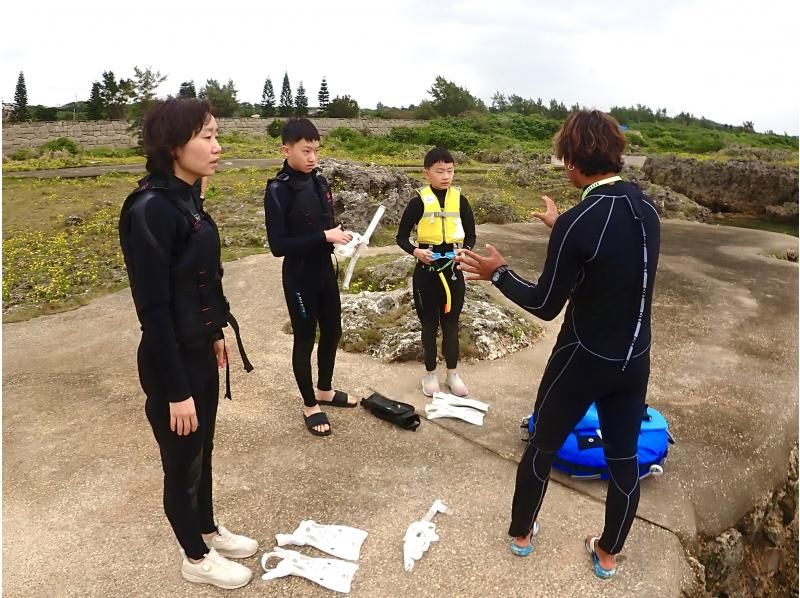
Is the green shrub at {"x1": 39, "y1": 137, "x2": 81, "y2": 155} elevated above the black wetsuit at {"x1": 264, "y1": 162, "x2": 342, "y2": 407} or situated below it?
above

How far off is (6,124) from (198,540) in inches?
1698

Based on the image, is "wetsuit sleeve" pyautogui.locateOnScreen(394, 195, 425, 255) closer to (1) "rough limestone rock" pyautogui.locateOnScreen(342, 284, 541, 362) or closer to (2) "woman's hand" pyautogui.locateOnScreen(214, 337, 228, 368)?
(1) "rough limestone rock" pyautogui.locateOnScreen(342, 284, 541, 362)

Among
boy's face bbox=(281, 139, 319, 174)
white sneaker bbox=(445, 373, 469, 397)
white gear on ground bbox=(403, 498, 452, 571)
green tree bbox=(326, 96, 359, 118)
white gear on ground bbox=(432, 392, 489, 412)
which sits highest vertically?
green tree bbox=(326, 96, 359, 118)

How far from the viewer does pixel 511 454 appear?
4184 millimetres

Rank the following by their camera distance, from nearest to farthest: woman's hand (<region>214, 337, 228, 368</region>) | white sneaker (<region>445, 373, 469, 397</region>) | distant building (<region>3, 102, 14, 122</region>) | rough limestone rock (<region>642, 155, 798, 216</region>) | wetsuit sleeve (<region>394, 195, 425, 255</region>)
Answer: woman's hand (<region>214, 337, 228, 368</region>), wetsuit sleeve (<region>394, 195, 425, 255</region>), white sneaker (<region>445, 373, 469, 397</region>), rough limestone rock (<region>642, 155, 798, 216</region>), distant building (<region>3, 102, 14, 122</region>)

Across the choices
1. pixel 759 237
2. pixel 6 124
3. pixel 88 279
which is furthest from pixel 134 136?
pixel 759 237

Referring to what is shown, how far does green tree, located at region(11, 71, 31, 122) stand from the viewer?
41706 mm

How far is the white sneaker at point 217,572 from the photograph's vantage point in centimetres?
288

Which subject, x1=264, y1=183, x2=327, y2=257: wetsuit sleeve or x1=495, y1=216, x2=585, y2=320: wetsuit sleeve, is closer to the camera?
x1=495, y1=216, x2=585, y2=320: wetsuit sleeve

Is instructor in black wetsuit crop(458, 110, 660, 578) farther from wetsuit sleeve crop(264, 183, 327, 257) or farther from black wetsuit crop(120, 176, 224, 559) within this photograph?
wetsuit sleeve crop(264, 183, 327, 257)

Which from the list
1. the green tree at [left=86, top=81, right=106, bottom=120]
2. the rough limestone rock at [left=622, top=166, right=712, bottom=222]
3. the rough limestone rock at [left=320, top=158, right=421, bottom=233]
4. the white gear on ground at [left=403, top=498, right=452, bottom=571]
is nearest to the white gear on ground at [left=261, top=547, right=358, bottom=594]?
the white gear on ground at [left=403, top=498, right=452, bottom=571]

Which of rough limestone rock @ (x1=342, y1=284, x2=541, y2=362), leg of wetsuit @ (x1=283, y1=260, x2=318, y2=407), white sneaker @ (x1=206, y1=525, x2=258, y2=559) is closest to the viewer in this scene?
white sneaker @ (x1=206, y1=525, x2=258, y2=559)

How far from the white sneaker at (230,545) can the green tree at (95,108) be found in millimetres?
47079

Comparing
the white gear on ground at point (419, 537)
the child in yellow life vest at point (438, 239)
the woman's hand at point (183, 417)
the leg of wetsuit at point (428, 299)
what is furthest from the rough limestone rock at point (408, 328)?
the woman's hand at point (183, 417)
